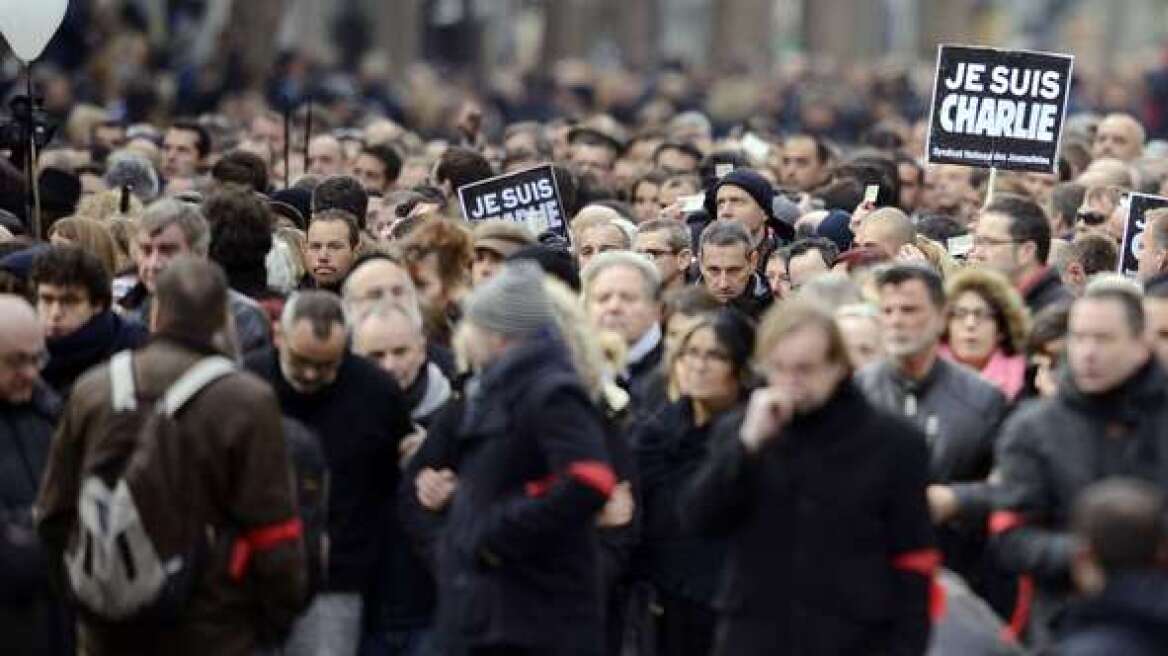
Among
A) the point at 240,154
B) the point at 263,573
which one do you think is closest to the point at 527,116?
the point at 240,154

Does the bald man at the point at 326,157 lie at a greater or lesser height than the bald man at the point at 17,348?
lesser

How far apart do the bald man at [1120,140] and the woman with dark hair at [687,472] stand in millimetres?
12225

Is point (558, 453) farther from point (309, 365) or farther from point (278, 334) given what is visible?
point (278, 334)

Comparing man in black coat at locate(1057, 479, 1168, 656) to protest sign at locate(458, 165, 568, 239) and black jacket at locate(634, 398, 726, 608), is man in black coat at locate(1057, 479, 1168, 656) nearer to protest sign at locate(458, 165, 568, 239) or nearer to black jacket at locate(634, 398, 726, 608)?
black jacket at locate(634, 398, 726, 608)

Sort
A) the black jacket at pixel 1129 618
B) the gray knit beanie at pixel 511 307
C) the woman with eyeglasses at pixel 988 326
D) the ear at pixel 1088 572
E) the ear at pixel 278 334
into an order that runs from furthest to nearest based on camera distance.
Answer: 1. the woman with eyeglasses at pixel 988 326
2. the ear at pixel 278 334
3. the gray knit beanie at pixel 511 307
4. the ear at pixel 1088 572
5. the black jacket at pixel 1129 618

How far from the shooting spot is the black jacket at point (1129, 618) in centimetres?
954

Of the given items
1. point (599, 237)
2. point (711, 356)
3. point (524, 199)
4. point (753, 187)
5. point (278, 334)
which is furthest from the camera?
point (753, 187)

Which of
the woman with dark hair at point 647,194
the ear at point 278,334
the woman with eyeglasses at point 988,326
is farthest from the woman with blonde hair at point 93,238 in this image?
the woman with dark hair at point 647,194

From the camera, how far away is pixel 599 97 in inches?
1891

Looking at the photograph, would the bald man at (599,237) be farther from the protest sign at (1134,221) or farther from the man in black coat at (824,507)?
the man in black coat at (824,507)

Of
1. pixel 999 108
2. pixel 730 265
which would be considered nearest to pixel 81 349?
pixel 730 265

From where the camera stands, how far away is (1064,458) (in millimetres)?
10977

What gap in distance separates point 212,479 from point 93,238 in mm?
4112

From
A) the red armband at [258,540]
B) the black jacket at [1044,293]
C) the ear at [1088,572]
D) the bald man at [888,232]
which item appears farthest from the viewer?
the bald man at [888,232]
